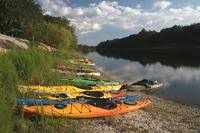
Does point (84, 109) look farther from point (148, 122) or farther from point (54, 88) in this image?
point (54, 88)

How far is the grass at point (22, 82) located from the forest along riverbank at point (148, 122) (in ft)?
3.74

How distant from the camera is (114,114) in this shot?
16.1 m

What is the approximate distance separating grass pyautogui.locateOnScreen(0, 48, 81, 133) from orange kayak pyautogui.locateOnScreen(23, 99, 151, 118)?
348 mm

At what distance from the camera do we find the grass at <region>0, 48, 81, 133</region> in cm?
1091

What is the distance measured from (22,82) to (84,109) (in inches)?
145

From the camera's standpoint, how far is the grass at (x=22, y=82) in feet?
35.8

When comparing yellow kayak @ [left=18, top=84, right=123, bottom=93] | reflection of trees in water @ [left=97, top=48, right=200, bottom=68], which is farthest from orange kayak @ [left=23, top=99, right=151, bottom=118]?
reflection of trees in water @ [left=97, top=48, right=200, bottom=68]

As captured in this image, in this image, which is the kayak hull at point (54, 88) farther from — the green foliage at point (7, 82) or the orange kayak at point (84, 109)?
the orange kayak at point (84, 109)

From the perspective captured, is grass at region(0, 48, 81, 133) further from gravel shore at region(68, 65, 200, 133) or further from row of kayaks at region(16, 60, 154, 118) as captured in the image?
gravel shore at region(68, 65, 200, 133)

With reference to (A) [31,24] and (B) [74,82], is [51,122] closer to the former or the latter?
(B) [74,82]

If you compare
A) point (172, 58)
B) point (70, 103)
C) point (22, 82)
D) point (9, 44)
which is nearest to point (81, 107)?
point (70, 103)

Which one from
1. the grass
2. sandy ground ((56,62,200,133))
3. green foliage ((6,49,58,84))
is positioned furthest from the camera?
green foliage ((6,49,58,84))

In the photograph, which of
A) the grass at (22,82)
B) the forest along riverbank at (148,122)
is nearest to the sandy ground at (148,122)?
the forest along riverbank at (148,122)

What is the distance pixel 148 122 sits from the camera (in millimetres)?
15930
